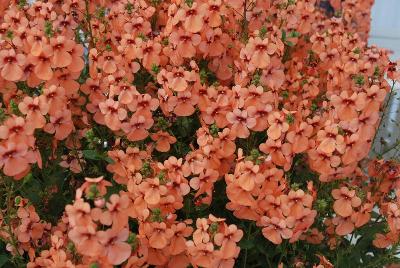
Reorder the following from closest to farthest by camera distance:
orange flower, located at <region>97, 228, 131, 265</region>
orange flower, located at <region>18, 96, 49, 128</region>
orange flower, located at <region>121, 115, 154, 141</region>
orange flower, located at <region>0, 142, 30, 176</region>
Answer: orange flower, located at <region>97, 228, 131, 265</region>
orange flower, located at <region>0, 142, 30, 176</region>
orange flower, located at <region>18, 96, 49, 128</region>
orange flower, located at <region>121, 115, 154, 141</region>

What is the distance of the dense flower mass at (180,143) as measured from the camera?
1.09 m

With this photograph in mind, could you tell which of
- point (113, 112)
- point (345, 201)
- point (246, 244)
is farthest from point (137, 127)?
point (345, 201)

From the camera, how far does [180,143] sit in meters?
1.42

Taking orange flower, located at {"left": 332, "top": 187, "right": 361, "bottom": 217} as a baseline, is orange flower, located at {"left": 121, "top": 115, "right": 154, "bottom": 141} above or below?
above

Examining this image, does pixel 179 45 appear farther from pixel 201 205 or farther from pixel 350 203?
pixel 350 203

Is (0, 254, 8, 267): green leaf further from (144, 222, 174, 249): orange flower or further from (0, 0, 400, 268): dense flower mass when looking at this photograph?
(144, 222, 174, 249): orange flower

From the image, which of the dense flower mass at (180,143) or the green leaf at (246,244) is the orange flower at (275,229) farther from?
the green leaf at (246,244)

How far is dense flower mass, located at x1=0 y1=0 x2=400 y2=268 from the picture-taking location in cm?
109

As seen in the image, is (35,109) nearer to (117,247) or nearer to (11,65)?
(11,65)

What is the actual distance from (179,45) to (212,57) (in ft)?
0.57

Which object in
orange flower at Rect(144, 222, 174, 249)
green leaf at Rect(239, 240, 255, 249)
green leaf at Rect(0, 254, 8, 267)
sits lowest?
green leaf at Rect(0, 254, 8, 267)

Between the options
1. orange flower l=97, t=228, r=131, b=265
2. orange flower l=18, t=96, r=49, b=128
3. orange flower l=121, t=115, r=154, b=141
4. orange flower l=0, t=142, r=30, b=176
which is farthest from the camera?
orange flower l=121, t=115, r=154, b=141

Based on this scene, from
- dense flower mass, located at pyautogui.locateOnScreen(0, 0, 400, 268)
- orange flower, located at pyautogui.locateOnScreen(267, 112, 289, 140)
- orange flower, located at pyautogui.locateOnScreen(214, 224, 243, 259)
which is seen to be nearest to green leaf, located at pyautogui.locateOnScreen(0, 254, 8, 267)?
dense flower mass, located at pyautogui.locateOnScreen(0, 0, 400, 268)

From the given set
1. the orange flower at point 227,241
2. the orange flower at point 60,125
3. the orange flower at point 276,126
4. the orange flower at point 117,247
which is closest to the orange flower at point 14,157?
the orange flower at point 60,125
